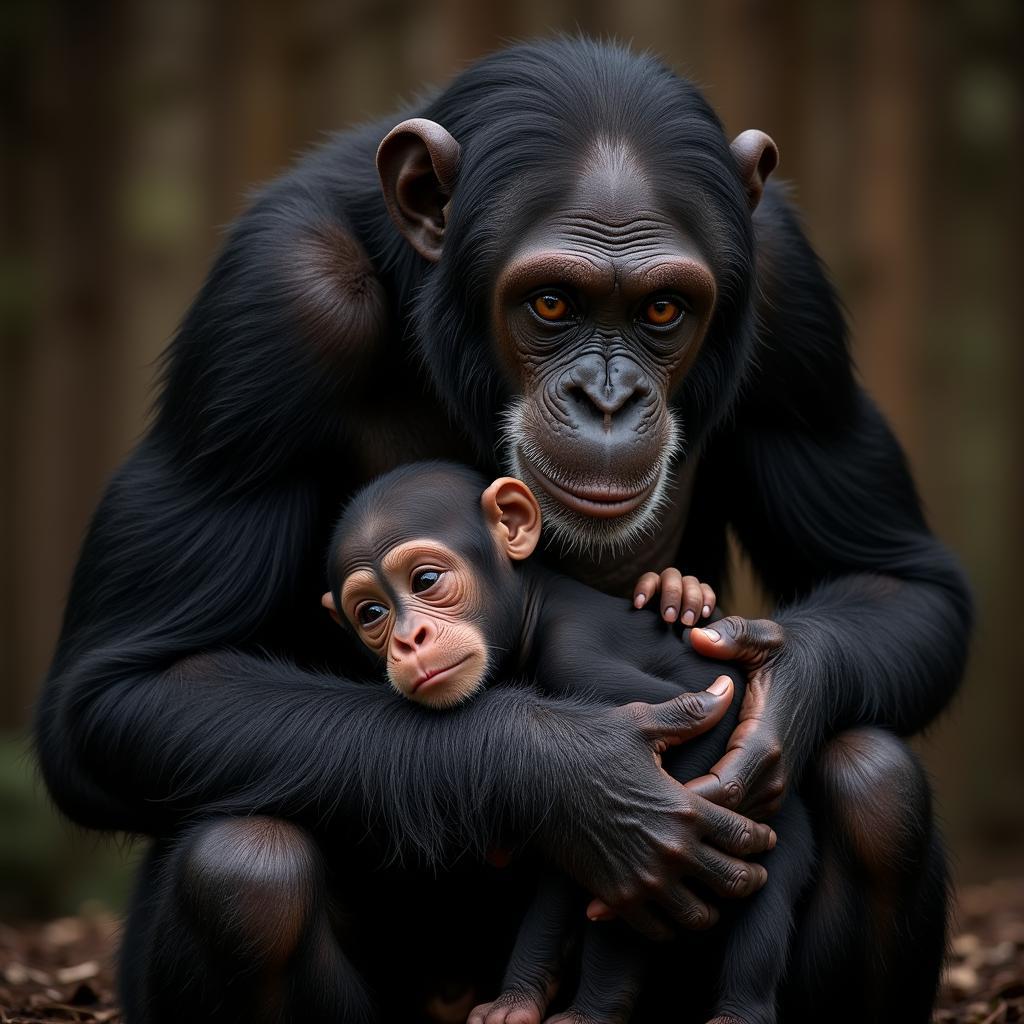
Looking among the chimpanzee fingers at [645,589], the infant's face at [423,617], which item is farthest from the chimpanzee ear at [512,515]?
the chimpanzee fingers at [645,589]

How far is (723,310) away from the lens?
5.53 m

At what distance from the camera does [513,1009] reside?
472cm

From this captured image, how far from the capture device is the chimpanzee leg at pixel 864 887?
504cm

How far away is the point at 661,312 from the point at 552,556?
794 mm

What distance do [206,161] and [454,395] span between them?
4.64 meters

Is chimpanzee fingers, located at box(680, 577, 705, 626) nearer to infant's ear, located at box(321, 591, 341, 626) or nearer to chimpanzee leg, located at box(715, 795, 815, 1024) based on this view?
chimpanzee leg, located at box(715, 795, 815, 1024)

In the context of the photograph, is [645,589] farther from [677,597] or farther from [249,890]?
[249,890]

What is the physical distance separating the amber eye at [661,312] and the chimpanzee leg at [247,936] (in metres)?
1.70

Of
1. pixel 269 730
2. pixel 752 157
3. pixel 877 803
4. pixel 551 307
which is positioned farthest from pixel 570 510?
pixel 752 157

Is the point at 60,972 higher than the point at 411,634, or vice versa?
the point at 411,634

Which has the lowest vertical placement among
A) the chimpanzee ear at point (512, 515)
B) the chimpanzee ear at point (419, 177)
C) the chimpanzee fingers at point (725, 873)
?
the chimpanzee fingers at point (725, 873)

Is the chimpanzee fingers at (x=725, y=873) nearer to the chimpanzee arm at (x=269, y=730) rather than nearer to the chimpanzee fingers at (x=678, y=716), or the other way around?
the chimpanzee arm at (x=269, y=730)

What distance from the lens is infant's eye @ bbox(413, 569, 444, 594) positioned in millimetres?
4914

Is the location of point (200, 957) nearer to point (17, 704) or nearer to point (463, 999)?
point (463, 999)
